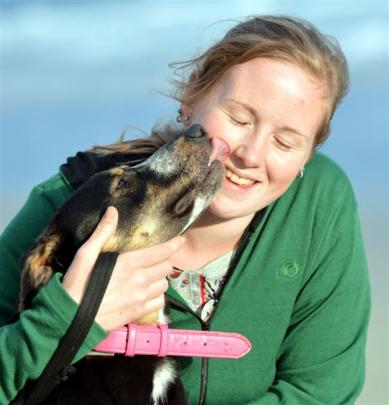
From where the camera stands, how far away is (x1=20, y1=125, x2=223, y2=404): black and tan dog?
3100 millimetres

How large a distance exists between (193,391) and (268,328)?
0.38 meters

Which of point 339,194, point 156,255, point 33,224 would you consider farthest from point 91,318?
point 339,194

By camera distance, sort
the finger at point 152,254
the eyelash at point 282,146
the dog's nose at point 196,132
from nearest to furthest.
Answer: the finger at point 152,254, the dog's nose at point 196,132, the eyelash at point 282,146

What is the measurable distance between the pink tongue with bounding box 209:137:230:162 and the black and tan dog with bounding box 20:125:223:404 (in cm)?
1

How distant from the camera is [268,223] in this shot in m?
3.61

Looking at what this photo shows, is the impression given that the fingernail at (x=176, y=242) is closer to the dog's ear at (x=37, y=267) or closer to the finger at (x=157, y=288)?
the finger at (x=157, y=288)

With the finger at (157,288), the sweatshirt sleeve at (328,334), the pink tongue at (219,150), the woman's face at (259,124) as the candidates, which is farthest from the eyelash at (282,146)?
the finger at (157,288)

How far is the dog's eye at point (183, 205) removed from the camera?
10.6ft

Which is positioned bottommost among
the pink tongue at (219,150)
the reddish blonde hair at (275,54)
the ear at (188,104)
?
the pink tongue at (219,150)

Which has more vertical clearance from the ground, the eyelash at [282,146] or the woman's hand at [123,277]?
the eyelash at [282,146]

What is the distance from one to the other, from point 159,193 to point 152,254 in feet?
0.93

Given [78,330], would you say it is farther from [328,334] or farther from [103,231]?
[328,334]

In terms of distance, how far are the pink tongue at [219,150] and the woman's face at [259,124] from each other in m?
0.02

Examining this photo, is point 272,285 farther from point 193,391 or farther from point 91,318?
point 91,318
